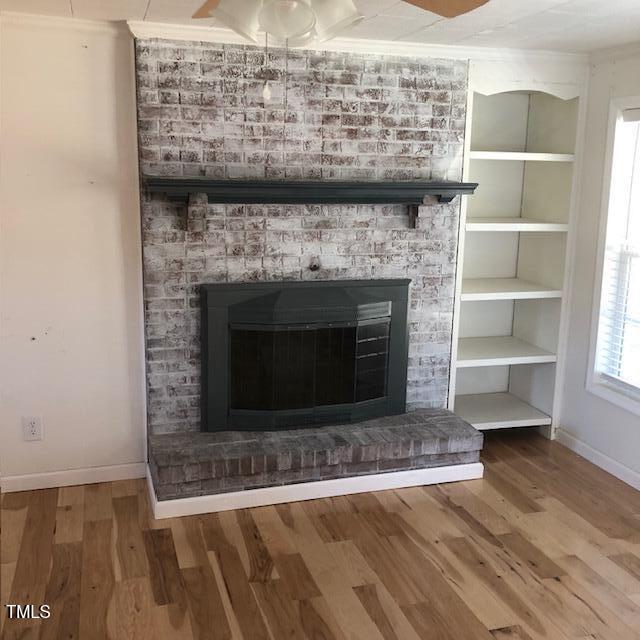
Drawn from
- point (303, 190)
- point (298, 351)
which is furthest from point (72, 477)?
point (303, 190)

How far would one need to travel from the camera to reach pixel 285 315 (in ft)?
12.1

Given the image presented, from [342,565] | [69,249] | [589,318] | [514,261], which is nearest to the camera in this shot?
[342,565]

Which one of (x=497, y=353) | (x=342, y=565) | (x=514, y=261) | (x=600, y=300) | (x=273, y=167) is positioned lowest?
(x=342, y=565)

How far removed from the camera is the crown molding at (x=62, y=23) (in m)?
3.19

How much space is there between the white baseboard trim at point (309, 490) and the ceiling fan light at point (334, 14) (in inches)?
88.1

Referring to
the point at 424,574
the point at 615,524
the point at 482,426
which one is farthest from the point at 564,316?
the point at 424,574

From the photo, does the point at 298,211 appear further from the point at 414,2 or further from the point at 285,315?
the point at 414,2

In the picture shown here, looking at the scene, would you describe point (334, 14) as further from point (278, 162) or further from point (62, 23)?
point (62, 23)

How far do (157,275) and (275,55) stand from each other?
3.90ft

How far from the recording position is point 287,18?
182 cm

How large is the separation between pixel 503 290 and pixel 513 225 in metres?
0.39

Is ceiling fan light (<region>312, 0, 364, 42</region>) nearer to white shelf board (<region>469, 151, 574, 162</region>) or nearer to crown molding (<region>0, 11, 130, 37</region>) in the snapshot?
crown molding (<region>0, 11, 130, 37</region>)

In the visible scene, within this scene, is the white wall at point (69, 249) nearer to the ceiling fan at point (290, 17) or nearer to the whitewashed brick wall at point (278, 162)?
the whitewashed brick wall at point (278, 162)

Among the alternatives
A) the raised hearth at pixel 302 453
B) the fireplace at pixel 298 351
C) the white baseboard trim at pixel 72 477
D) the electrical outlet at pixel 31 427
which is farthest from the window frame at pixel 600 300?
the electrical outlet at pixel 31 427
